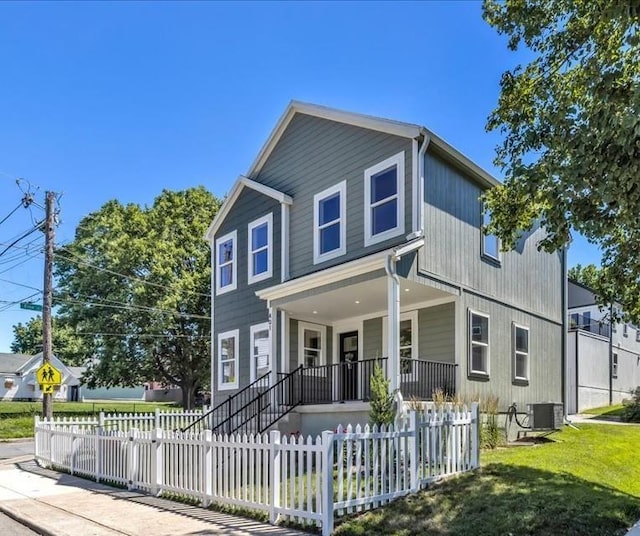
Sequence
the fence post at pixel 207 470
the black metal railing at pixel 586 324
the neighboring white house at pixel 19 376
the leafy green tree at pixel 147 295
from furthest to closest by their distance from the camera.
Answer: the neighboring white house at pixel 19 376, the leafy green tree at pixel 147 295, the black metal railing at pixel 586 324, the fence post at pixel 207 470

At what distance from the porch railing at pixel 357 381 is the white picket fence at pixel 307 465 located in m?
3.40

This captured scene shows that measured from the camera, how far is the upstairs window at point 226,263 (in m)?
19.2

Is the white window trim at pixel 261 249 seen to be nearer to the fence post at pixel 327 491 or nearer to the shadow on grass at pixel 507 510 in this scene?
the shadow on grass at pixel 507 510

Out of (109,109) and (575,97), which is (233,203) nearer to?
Answer: (109,109)

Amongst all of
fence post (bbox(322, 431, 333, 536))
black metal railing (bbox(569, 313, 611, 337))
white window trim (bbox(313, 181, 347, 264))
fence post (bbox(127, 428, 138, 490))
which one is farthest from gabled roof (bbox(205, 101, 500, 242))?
black metal railing (bbox(569, 313, 611, 337))

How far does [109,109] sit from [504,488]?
16.9m

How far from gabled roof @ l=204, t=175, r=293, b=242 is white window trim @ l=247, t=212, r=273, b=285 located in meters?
0.73

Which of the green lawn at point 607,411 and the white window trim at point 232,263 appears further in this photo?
the green lawn at point 607,411

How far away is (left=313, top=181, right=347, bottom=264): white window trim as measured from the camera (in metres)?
14.7

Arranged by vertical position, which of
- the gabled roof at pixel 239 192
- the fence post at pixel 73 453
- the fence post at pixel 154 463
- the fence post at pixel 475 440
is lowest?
the fence post at pixel 73 453

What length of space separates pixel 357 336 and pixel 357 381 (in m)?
2.41

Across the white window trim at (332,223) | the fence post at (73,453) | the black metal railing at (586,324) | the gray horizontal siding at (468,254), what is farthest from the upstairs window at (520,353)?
the black metal railing at (586,324)

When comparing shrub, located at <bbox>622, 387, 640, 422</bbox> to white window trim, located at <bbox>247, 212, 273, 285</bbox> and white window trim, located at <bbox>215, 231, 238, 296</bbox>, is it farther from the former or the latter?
Answer: white window trim, located at <bbox>215, 231, 238, 296</bbox>

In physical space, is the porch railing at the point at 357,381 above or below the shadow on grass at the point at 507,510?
above
